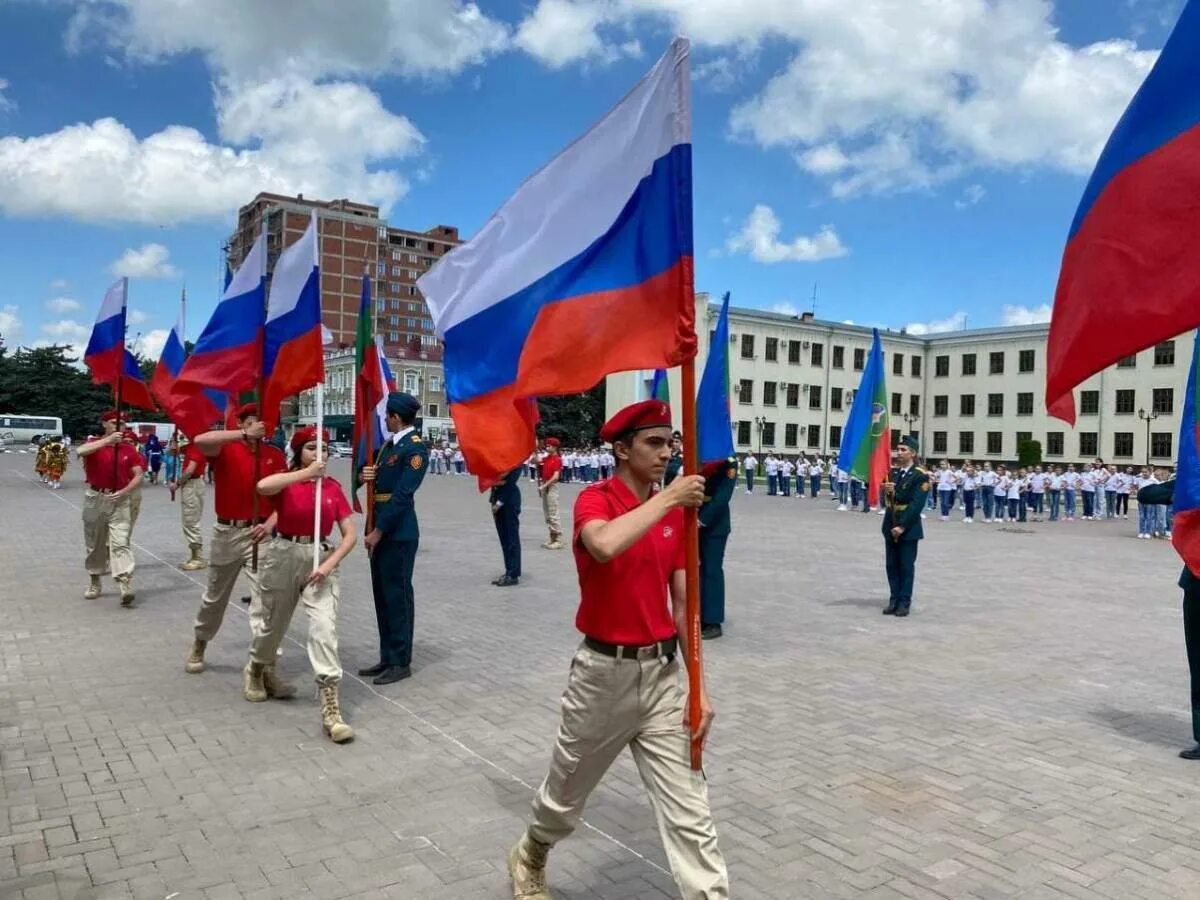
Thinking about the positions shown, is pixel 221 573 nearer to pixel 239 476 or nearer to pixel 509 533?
pixel 239 476

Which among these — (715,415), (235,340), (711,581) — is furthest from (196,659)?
(715,415)

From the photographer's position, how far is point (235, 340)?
24.0 feet

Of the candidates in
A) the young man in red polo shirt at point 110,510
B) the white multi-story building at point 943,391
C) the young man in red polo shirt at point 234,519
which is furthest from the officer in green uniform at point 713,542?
the white multi-story building at point 943,391

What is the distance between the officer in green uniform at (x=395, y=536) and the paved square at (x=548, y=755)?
0.34 m

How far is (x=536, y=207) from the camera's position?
4168 mm

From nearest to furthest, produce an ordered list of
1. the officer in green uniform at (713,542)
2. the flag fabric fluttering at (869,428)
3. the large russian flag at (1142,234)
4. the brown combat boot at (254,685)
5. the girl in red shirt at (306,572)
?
the large russian flag at (1142,234)
the girl in red shirt at (306,572)
the brown combat boot at (254,685)
the officer in green uniform at (713,542)
the flag fabric fluttering at (869,428)

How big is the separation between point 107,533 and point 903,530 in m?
8.87

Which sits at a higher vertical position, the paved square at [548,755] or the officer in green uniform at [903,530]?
the officer in green uniform at [903,530]

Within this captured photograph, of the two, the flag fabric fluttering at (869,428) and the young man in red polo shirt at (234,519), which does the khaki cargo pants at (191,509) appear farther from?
the flag fabric fluttering at (869,428)

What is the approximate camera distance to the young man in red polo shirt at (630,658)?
11.5 feet

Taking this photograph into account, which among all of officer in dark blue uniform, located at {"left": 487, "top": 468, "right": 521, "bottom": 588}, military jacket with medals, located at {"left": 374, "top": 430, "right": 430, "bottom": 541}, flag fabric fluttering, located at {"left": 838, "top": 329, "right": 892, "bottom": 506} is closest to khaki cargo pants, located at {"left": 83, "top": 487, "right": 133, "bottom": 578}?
officer in dark blue uniform, located at {"left": 487, "top": 468, "right": 521, "bottom": 588}

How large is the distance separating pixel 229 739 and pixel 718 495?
514 cm

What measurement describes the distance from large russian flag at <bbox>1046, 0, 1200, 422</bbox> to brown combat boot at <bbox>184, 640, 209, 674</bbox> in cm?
648

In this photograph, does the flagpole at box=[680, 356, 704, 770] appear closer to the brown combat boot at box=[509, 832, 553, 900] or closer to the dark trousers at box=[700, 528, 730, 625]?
the brown combat boot at box=[509, 832, 553, 900]
